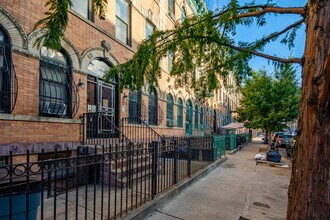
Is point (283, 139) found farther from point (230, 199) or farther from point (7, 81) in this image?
point (7, 81)

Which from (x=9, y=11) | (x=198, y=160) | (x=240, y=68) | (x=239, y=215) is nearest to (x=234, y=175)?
(x=198, y=160)

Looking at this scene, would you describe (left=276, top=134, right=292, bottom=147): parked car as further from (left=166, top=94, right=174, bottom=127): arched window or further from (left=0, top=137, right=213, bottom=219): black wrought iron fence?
(left=0, top=137, right=213, bottom=219): black wrought iron fence

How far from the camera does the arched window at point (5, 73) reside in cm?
511

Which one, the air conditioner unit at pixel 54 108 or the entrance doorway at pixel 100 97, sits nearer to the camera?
the air conditioner unit at pixel 54 108

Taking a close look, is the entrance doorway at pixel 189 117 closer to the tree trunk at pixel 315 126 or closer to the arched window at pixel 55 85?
the arched window at pixel 55 85

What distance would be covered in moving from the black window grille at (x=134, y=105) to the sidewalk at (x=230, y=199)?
14.4ft

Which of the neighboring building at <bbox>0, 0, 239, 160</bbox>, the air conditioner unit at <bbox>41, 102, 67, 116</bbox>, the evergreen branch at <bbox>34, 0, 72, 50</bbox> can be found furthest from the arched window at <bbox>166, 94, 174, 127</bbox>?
the evergreen branch at <bbox>34, 0, 72, 50</bbox>

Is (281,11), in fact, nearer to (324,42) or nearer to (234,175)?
(324,42)

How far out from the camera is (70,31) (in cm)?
684

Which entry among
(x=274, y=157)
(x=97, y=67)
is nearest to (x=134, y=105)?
(x=97, y=67)

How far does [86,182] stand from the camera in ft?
10.2

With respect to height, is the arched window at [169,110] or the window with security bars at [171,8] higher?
the window with security bars at [171,8]

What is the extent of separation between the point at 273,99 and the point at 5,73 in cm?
1521

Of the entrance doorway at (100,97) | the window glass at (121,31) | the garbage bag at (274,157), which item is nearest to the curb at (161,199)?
the entrance doorway at (100,97)
